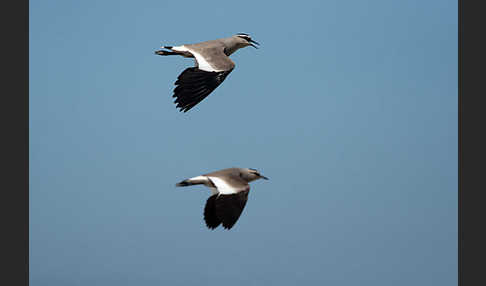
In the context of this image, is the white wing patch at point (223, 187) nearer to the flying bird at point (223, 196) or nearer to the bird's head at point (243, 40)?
the flying bird at point (223, 196)

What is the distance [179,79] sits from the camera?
8.17 metres

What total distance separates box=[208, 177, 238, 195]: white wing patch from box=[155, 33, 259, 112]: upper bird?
0.79 metres

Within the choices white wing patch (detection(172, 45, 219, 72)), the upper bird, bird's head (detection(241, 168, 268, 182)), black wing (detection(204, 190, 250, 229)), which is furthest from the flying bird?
white wing patch (detection(172, 45, 219, 72))

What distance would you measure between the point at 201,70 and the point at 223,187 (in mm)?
1295

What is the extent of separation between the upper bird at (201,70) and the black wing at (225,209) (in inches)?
39.1

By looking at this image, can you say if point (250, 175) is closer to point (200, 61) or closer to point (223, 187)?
point (223, 187)

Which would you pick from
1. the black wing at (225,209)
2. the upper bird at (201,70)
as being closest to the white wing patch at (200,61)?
the upper bird at (201,70)

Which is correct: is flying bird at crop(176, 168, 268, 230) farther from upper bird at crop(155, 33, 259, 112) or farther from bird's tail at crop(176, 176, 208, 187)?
upper bird at crop(155, 33, 259, 112)

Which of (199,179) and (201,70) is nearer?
(199,179)

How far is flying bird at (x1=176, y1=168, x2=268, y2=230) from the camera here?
25.8ft

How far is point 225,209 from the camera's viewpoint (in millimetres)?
7852

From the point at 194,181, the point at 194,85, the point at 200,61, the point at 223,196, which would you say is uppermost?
the point at 200,61

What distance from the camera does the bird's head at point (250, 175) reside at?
8609 millimetres

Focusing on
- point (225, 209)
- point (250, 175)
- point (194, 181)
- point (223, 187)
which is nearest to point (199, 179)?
point (194, 181)
